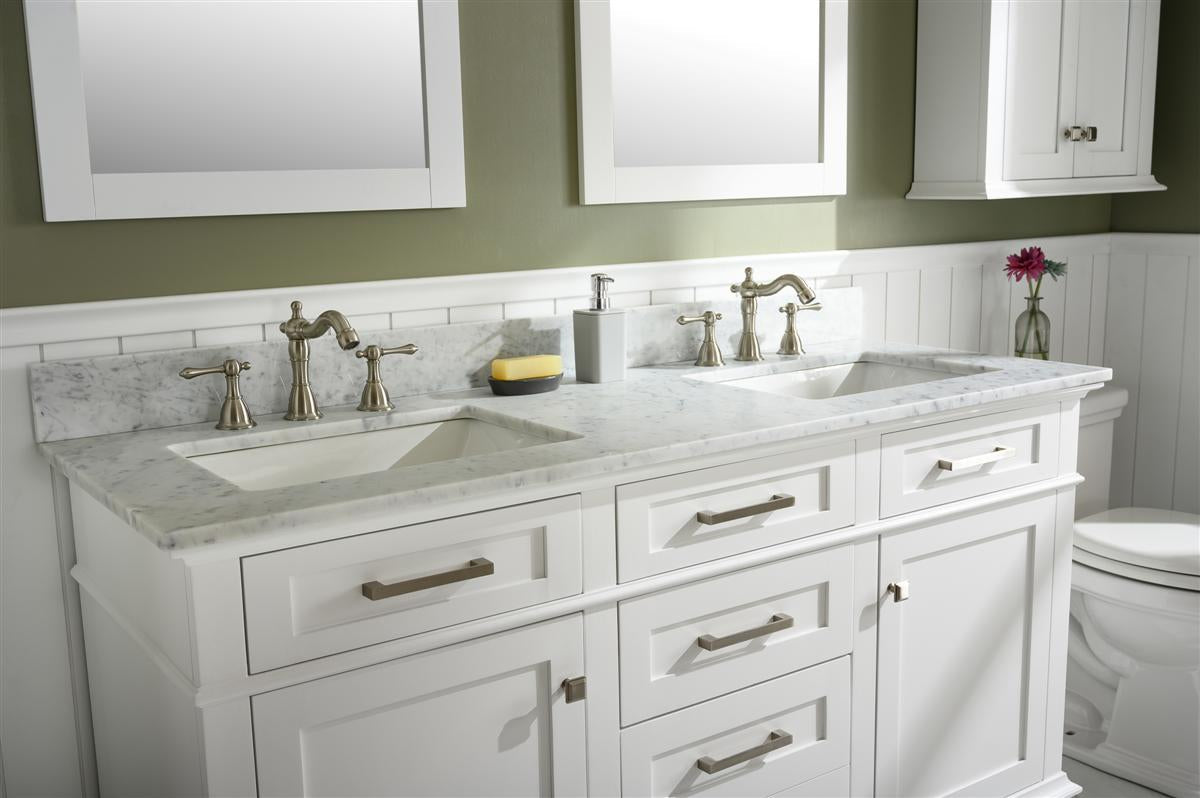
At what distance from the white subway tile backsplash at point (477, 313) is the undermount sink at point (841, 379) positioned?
44cm

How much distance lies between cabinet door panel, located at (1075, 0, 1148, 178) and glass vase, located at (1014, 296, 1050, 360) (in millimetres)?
345

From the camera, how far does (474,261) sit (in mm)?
2053

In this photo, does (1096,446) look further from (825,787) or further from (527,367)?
(527,367)

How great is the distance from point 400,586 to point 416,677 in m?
0.13

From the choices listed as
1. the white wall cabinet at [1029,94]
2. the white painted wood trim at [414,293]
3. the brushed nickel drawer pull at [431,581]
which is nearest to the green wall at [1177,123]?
the white wall cabinet at [1029,94]

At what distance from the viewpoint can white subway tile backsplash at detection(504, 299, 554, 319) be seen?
210 cm

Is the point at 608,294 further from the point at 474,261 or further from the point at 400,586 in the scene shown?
the point at 400,586

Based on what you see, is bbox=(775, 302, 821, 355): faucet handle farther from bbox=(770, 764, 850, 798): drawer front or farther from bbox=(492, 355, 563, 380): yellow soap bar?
bbox=(770, 764, 850, 798): drawer front

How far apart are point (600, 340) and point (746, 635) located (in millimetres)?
602

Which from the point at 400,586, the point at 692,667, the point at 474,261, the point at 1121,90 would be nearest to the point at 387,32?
the point at 474,261

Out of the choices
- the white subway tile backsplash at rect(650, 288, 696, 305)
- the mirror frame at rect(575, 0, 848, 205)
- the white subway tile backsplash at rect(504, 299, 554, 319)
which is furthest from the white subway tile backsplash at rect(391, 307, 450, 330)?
the white subway tile backsplash at rect(650, 288, 696, 305)

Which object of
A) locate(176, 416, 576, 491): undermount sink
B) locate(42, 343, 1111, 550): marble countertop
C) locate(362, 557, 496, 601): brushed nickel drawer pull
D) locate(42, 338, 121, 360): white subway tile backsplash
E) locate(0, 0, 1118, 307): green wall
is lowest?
locate(362, 557, 496, 601): brushed nickel drawer pull

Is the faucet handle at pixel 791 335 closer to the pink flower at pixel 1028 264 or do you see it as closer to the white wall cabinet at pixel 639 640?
the white wall cabinet at pixel 639 640

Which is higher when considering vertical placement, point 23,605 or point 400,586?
point 400,586
